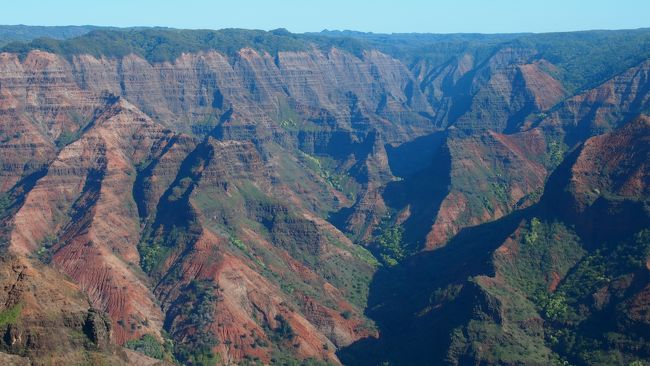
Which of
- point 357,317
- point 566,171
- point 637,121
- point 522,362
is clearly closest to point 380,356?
point 357,317

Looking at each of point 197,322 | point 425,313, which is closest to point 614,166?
point 425,313

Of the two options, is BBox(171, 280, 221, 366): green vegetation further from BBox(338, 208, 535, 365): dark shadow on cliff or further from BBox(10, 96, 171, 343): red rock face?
BBox(338, 208, 535, 365): dark shadow on cliff

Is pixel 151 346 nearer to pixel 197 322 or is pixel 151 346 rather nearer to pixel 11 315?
pixel 197 322

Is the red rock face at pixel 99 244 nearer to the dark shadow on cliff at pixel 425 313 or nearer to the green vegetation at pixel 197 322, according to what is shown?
the green vegetation at pixel 197 322

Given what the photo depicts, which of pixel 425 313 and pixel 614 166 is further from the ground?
pixel 614 166

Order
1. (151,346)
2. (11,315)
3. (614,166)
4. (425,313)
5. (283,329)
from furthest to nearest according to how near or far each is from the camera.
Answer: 1. (614,166)
2. (425,313)
3. (283,329)
4. (151,346)
5. (11,315)

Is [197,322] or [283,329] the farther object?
[283,329]

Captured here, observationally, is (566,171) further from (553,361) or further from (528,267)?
(553,361)

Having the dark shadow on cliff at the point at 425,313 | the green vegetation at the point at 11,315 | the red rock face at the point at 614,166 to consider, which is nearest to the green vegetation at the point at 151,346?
the dark shadow on cliff at the point at 425,313
